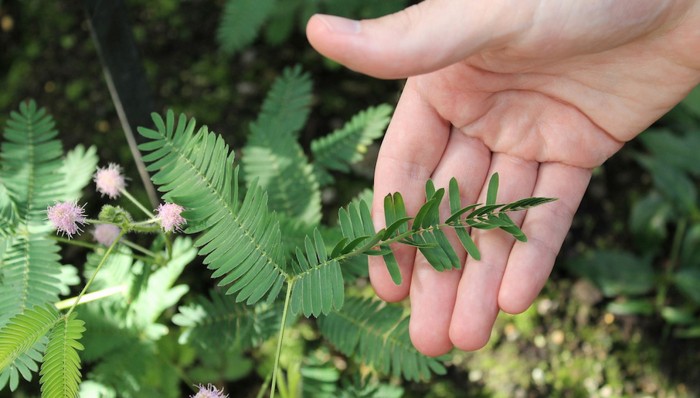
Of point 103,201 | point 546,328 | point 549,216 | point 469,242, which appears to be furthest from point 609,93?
point 103,201

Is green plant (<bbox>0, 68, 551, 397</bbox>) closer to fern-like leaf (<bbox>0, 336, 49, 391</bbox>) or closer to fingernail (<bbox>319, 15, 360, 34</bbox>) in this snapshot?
fern-like leaf (<bbox>0, 336, 49, 391</bbox>)

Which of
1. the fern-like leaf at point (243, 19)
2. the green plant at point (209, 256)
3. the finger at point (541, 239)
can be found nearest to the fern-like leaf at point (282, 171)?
the green plant at point (209, 256)

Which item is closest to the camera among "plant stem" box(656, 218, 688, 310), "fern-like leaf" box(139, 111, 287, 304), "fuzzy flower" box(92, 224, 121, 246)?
"fern-like leaf" box(139, 111, 287, 304)

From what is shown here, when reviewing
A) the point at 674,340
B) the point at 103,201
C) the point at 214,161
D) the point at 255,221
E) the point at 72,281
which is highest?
the point at 214,161

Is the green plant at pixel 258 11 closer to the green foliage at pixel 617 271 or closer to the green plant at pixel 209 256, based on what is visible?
the green plant at pixel 209 256

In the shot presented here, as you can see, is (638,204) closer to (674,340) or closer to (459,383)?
(674,340)

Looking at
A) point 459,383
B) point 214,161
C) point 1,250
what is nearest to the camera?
point 214,161

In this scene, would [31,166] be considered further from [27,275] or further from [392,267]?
[392,267]

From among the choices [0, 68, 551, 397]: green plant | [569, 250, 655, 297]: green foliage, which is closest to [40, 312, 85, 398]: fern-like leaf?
[0, 68, 551, 397]: green plant
